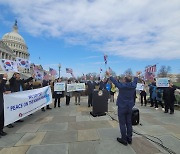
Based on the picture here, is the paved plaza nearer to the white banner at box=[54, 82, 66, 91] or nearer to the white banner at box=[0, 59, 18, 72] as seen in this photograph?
the white banner at box=[0, 59, 18, 72]

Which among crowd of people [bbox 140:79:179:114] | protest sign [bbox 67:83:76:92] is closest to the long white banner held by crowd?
protest sign [bbox 67:83:76:92]

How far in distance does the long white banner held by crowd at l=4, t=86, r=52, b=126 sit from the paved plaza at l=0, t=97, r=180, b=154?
48 cm

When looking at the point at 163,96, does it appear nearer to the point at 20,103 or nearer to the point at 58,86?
the point at 58,86

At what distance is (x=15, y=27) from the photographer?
129500mm

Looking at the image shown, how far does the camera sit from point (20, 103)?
7730 mm

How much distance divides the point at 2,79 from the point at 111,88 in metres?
10.3

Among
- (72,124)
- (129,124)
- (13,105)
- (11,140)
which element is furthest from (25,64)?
(129,124)

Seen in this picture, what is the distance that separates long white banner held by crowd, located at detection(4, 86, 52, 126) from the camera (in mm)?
6907

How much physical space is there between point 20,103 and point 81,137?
295cm

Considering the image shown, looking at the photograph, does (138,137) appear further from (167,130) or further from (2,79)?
(2,79)

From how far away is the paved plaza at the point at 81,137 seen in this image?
17.0 feet

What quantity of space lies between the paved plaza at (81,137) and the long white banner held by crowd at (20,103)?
48 centimetres

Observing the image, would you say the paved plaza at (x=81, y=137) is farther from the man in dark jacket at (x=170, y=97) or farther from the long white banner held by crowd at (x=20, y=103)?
the man in dark jacket at (x=170, y=97)

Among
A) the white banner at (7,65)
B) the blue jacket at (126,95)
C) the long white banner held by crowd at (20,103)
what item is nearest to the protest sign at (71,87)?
the long white banner held by crowd at (20,103)
